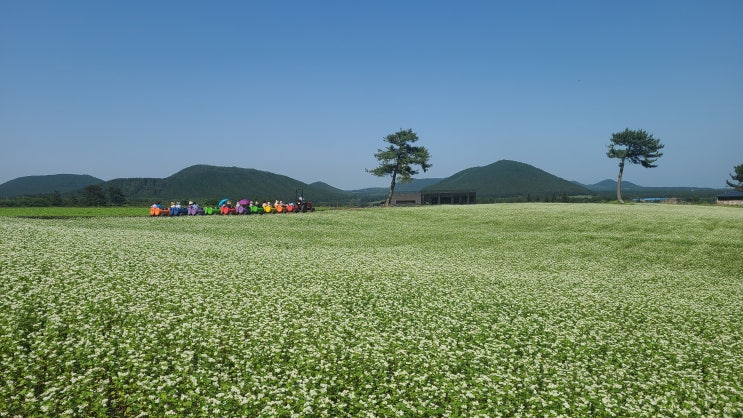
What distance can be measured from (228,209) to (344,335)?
54.3m

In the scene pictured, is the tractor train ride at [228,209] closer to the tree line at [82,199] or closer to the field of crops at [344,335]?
the field of crops at [344,335]

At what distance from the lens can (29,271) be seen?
16.9 meters

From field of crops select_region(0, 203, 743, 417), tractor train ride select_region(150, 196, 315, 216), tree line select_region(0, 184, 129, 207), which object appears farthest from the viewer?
tree line select_region(0, 184, 129, 207)

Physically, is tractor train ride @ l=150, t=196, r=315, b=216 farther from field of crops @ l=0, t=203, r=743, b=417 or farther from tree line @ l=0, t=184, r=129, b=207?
tree line @ l=0, t=184, r=129, b=207

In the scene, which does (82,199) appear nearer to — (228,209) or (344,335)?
(228,209)

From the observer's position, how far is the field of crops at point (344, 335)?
9688 millimetres

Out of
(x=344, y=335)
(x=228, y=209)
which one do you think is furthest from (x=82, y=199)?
(x=344, y=335)

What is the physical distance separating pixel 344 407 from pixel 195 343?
529 centimetres

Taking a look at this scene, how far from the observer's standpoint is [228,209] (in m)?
63.2

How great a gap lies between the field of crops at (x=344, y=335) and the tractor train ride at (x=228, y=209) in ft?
101

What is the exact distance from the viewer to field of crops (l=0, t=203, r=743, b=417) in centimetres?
969

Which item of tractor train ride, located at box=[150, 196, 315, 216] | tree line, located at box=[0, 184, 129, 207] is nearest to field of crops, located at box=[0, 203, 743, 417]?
tractor train ride, located at box=[150, 196, 315, 216]

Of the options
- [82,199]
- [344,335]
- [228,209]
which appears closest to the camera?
[344,335]

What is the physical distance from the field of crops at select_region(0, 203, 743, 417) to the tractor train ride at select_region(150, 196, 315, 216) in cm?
3076
